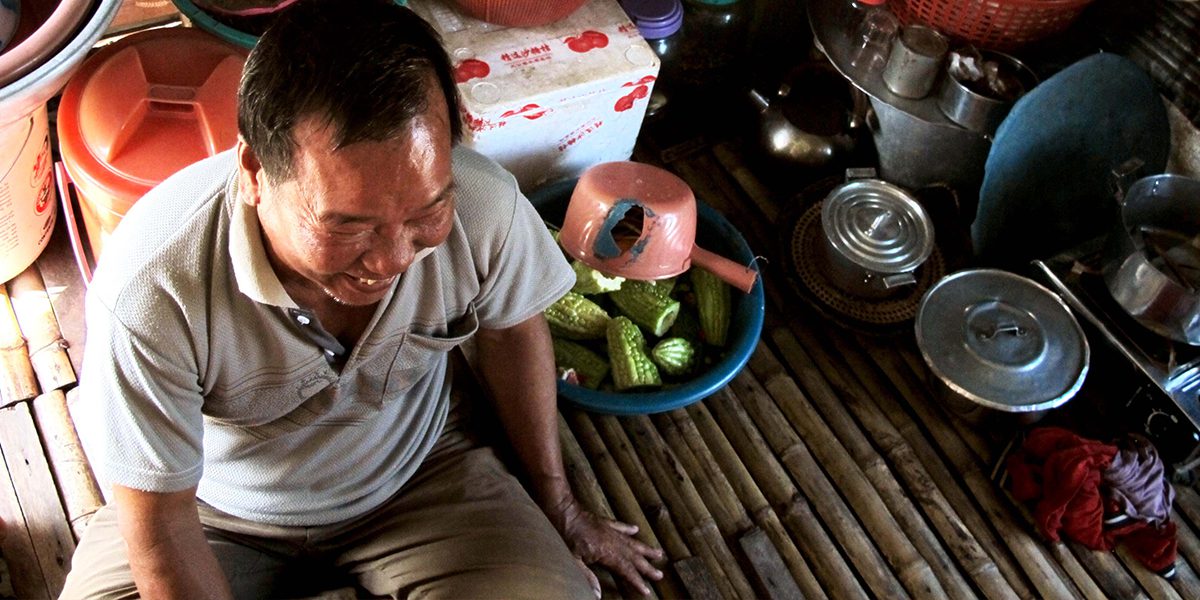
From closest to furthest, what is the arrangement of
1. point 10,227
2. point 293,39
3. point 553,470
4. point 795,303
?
point 293,39 < point 553,470 < point 10,227 < point 795,303

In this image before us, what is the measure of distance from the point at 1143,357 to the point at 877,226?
0.74 meters

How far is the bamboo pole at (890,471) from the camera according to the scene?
2537mm

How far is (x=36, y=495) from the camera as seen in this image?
2312mm

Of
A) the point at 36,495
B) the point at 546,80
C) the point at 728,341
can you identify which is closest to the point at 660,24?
the point at 546,80

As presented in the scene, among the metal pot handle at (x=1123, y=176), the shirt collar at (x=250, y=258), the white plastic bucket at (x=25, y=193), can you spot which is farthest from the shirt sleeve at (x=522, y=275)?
the metal pot handle at (x=1123, y=176)

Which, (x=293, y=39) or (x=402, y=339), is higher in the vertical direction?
(x=293, y=39)

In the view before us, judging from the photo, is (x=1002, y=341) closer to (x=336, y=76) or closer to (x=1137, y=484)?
(x=1137, y=484)

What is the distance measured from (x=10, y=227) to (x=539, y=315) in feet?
4.55

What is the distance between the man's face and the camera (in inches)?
50.1

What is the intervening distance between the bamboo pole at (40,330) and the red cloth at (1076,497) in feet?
7.99

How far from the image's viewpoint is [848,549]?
2529mm

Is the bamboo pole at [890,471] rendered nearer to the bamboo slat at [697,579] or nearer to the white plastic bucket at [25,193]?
the bamboo slat at [697,579]

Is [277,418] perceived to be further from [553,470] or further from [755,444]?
[755,444]

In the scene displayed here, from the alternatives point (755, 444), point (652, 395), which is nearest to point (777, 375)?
point (755, 444)
